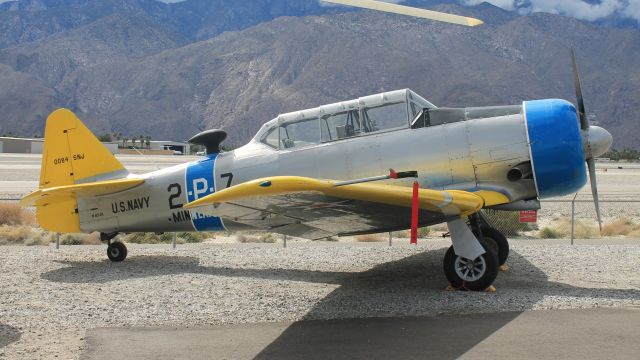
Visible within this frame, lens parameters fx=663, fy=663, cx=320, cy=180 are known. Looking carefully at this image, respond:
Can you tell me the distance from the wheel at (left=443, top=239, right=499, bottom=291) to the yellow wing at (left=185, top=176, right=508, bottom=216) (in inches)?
28.4

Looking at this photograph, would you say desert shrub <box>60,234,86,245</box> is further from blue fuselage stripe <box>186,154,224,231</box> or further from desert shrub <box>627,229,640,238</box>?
desert shrub <box>627,229,640,238</box>

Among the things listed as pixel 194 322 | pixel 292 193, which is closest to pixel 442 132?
pixel 292 193

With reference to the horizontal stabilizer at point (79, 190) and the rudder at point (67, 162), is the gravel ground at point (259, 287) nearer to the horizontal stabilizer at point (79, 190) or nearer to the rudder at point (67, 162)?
the rudder at point (67, 162)

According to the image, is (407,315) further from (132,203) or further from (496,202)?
(132,203)

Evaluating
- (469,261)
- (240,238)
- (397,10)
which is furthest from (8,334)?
(240,238)

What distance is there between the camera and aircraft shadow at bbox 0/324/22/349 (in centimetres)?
714

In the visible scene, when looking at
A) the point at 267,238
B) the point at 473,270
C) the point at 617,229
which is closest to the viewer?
the point at 473,270

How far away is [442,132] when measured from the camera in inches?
389

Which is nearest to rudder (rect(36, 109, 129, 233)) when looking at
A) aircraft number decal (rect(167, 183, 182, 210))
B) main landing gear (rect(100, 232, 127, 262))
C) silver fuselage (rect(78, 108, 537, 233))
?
main landing gear (rect(100, 232, 127, 262))

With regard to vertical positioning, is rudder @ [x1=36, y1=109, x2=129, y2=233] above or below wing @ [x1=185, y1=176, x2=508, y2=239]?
above

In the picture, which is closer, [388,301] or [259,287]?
[388,301]

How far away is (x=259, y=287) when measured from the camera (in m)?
9.96

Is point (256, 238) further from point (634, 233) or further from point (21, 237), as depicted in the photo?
point (634, 233)

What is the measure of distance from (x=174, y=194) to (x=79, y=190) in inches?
63.6
